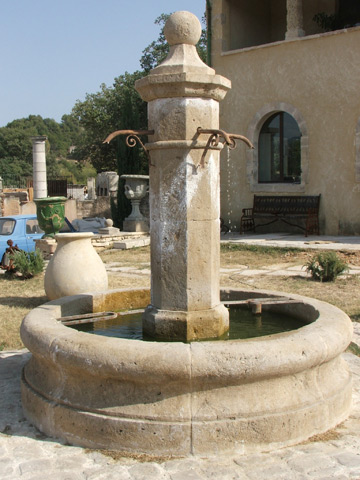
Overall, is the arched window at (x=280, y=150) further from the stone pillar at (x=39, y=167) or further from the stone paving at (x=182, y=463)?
the stone paving at (x=182, y=463)

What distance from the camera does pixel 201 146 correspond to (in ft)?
13.5

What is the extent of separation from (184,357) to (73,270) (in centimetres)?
422

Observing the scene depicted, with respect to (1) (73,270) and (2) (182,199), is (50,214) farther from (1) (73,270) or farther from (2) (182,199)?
(2) (182,199)

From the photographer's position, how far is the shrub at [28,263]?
31.9 ft

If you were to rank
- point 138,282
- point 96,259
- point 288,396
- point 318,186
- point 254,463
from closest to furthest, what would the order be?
point 254,463 → point 288,396 → point 96,259 → point 138,282 → point 318,186

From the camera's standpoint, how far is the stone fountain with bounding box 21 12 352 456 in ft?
10.9

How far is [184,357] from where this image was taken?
3.31 meters

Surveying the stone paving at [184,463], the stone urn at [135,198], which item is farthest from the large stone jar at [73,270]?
the stone urn at [135,198]

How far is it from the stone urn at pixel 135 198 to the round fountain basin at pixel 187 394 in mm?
12666

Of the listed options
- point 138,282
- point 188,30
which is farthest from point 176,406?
point 138,282

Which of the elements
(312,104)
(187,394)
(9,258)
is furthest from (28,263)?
(312,104)

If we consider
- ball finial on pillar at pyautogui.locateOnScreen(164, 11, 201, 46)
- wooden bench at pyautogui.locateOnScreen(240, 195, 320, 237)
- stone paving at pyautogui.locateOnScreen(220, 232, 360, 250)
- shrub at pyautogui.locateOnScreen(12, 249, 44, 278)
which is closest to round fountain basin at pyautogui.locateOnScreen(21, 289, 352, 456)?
ball finial on pillar at pyautogui.locateOnScreen(164, 11, 201, 46)

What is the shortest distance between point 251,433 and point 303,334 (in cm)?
74

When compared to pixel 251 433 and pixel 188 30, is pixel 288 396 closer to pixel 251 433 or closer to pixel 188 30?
pixel 251 433
